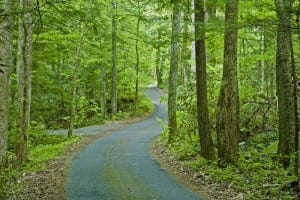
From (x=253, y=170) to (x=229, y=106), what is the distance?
6.12ft

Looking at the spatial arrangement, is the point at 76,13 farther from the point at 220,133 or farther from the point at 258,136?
the point at 258,136

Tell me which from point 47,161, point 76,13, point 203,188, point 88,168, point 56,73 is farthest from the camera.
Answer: point 56,73

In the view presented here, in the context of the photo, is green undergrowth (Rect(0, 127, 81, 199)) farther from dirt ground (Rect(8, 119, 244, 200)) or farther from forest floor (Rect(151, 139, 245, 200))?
Answer: forest floor (Rect(151, 139, 245, 200))

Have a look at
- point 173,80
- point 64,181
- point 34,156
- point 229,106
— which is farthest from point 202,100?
point 34,156

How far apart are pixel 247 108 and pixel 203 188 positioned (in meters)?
7.72

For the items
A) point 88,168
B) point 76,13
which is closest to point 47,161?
point 88,168

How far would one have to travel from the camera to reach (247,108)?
17.8m

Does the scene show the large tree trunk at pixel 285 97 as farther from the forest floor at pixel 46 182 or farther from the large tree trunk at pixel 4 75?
the large tree trunk at pixel 4 75

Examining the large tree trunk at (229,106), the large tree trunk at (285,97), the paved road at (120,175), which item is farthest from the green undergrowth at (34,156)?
the large tree trunk at (285,97)

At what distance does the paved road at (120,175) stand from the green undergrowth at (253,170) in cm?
111

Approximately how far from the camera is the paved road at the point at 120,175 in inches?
391

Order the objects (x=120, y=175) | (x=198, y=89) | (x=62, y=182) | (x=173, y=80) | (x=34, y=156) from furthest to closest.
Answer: (x=173, y=80)
(x=34, y=156)
(x=198, y=89)
(x=120, y=175)
(x=62, y=182)

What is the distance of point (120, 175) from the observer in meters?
12.5

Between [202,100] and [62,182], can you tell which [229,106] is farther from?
A: [62,182]
